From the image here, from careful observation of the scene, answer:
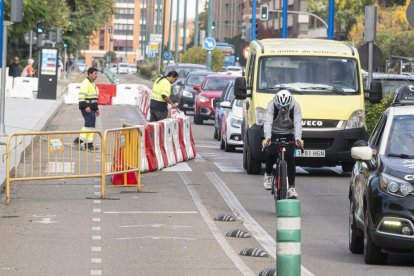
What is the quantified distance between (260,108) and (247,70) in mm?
2164

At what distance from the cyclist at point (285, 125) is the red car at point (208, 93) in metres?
22.5

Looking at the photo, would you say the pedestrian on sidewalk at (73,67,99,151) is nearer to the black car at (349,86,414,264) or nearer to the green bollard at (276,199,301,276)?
the black car at (349,86,414,264)

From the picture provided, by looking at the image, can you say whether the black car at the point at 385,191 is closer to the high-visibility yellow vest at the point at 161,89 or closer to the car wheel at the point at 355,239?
the car wheel at the point at 355,239

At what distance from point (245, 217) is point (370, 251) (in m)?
4.43

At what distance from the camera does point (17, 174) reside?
20.4 meters

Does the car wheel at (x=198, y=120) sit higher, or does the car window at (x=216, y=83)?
the car window at (x=216, y=83)

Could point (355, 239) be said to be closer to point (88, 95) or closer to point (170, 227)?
point (170, 227)

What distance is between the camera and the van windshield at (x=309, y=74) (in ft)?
75.6

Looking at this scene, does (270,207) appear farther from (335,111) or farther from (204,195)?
(335,111)

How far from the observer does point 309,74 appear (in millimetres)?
23234

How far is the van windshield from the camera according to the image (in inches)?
907

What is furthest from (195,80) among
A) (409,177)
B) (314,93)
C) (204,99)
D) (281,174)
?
(409,177)

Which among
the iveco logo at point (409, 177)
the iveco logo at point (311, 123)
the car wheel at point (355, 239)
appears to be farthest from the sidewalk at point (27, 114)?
the iveco logo at point (409, 177)

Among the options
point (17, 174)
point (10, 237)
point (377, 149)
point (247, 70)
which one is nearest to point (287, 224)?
point (377, 149)
